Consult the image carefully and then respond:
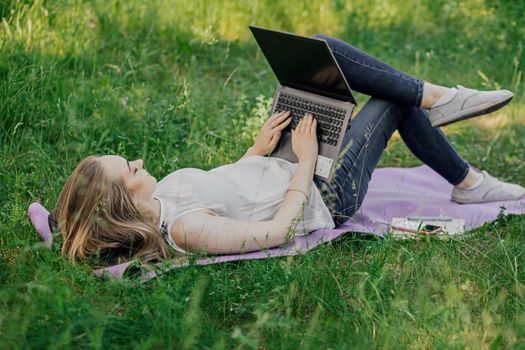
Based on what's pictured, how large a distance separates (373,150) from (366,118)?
0.53 feet

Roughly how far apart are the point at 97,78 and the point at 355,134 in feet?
6.95

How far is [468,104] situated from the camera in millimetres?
4035

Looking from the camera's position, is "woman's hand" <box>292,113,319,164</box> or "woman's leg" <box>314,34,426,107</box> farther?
"woman's leg" <box>314,34,426,107</box>

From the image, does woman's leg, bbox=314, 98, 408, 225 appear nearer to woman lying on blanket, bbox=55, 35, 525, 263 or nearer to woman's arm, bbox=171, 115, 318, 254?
woman lying on blanket, bbox=55, 35, 525, 263

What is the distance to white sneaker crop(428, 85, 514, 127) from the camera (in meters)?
4.01

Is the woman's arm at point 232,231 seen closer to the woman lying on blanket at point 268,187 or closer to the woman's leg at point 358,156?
the woman lying on blanket at point 268,187

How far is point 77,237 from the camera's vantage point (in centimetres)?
339

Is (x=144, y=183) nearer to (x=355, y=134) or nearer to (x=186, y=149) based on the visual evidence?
(x=355, y=134)

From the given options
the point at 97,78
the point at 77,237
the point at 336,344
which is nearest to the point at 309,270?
the point at 336,344

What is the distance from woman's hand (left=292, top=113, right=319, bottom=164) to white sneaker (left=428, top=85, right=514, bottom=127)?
0.66 meters

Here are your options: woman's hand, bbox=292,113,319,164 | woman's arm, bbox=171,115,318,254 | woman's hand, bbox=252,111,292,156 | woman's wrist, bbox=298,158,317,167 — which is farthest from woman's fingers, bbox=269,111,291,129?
woman's arm, bbox=171,115,318,254

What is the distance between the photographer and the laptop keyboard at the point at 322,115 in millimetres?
3838

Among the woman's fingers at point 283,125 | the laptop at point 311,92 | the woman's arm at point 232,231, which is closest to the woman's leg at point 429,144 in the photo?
the laptop at point 311,92

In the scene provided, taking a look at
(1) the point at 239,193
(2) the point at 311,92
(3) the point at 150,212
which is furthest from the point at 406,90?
(3) the point at 150,212
